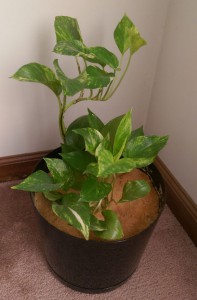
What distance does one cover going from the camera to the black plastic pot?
708 mm

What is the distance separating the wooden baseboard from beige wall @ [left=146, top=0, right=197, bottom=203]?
0.08 ft

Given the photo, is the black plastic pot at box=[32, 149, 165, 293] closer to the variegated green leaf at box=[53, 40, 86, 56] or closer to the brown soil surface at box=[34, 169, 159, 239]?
the brown soil surface at box=[34, 169, 159, 239]

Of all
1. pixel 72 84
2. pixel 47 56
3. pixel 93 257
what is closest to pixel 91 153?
pixel 72 84

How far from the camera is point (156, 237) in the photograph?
1.05m

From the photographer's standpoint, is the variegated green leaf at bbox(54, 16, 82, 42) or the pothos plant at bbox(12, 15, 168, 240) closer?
the pothos plant at bbox(12, 15, 168, 240)

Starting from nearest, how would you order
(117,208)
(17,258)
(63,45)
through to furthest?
(63,45)
(117,208)
(17,258)

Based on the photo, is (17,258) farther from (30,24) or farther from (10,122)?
(30,24)

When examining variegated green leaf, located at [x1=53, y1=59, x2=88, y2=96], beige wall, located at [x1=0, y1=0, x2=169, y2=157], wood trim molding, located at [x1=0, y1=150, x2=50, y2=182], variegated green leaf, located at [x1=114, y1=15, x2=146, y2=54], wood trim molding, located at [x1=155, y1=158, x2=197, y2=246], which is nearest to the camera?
variegated green leaf, located at [x1=53, y1=59, x2=88, y2=96]

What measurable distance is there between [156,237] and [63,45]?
0.70 m

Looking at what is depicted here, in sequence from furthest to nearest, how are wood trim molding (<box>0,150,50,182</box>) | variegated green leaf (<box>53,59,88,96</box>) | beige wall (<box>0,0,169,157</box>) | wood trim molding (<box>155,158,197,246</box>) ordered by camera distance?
wood trim molding (<box>0,150,50,182</box>), wood trim molding (<box>155,158,197,246</box>), beige wall (<box>0,0,169,157</box>), variegated green leaf (<box>53,59,88,96</box>)

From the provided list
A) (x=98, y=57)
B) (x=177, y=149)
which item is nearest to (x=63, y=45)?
(x=98, y=57)

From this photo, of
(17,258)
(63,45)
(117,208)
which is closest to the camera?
(63,45)

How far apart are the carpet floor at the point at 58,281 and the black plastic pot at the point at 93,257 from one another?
45 mm

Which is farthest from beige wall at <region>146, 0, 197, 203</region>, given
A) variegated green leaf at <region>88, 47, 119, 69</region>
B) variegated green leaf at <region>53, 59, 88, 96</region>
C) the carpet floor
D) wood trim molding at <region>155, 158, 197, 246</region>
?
variegated green leaf at <region>53, 59, 88, 96</region>
